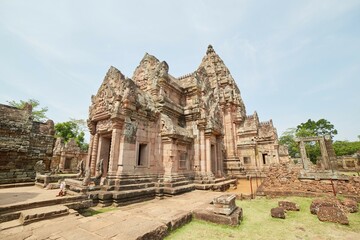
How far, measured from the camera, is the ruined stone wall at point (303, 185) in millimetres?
7582

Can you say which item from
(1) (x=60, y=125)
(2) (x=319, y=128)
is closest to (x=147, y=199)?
(1) (x=60, y=125)

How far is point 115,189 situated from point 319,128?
195 ft

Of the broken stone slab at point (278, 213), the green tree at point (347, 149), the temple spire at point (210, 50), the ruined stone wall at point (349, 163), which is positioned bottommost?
the broken stone slab at point (278, 213)

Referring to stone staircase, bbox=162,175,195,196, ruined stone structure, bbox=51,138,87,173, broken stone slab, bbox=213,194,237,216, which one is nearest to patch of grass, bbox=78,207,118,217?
stone staircase, bbox=162,175,195,196

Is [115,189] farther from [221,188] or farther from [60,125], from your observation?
[60,125]

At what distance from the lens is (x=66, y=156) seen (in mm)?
23844

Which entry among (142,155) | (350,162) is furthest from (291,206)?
(350,162)

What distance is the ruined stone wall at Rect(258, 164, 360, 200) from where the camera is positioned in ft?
24.9

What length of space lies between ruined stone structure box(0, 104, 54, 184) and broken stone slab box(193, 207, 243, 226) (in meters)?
12.2

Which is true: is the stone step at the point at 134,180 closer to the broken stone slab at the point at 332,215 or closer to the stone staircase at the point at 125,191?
the stone staircase at the point at 125,191

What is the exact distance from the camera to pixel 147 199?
7848 mm

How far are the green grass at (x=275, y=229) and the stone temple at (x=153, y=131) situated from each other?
3.83 meters

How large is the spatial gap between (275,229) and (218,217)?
148cm

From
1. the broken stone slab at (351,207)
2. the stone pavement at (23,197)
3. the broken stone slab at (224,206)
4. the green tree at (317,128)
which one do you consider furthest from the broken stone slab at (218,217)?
the green tree at (317,128)
